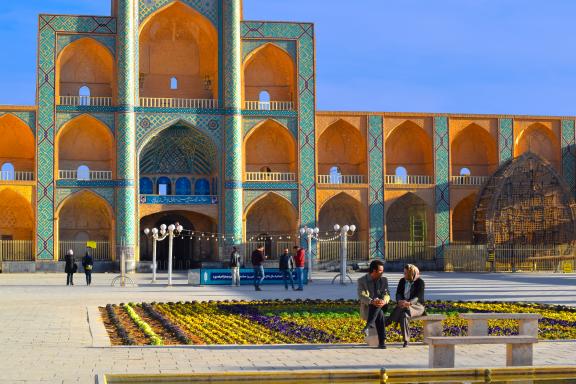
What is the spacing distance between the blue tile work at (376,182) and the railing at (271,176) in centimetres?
368

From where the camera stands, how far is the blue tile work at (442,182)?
40.8m

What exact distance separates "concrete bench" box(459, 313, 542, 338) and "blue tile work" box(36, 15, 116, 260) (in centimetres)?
2949

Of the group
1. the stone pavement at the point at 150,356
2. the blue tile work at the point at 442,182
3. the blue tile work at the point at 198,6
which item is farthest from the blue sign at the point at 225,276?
the blue tile work at the point at 198,6

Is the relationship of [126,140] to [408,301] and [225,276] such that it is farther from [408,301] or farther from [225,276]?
[408,301]

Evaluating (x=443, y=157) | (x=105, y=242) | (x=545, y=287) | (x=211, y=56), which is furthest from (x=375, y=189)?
(x=545, y=287)

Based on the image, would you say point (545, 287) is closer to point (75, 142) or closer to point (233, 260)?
point (233, 260)

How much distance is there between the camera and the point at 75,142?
3972 cm

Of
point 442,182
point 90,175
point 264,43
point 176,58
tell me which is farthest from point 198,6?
point 442,182

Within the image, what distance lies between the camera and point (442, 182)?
4112 centimetres

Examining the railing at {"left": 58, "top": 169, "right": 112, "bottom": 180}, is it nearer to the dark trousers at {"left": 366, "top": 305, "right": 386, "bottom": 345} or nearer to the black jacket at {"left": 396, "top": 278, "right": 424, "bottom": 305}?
the black jacket at {"left": 396, "top": 278, "right": 424, "bottom": 305}

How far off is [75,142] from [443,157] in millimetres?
16810

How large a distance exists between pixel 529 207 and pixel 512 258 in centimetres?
238

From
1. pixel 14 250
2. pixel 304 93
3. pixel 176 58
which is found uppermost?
pixel 176 58

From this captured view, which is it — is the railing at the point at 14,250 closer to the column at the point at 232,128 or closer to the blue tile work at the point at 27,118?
the blue tile work at the point at 27,118
